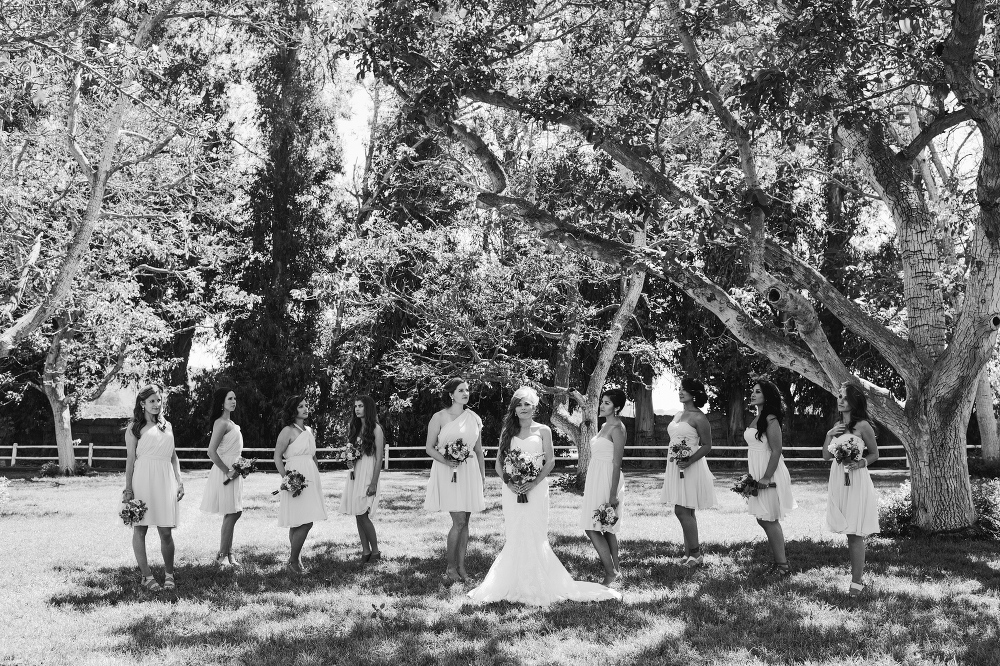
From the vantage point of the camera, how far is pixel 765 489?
9.33 m

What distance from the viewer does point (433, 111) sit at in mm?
10695

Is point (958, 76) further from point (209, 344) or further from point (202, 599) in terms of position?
point (209, 344)

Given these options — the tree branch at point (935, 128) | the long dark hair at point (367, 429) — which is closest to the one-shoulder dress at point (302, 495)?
the long dark hair at point (367, 429)

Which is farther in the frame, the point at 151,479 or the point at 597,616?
the point at 151,479

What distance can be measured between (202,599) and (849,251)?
25.3 metres

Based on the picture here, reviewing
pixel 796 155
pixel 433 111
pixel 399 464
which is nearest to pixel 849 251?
pixel 796 155

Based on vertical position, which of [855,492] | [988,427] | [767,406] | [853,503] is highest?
[767,406]

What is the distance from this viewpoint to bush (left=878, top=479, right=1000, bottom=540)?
1180cm

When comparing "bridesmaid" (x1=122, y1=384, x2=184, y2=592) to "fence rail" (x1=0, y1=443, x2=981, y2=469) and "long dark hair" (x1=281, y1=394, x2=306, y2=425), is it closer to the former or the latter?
"long dark hair" (x1=281, y1=394, x2=306, y2=425)

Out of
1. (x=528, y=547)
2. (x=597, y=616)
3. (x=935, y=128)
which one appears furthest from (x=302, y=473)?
(x=935, y=128)

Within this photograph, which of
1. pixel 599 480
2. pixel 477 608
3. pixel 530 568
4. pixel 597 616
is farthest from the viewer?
pixel 599 480

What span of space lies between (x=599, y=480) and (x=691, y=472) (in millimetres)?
1672

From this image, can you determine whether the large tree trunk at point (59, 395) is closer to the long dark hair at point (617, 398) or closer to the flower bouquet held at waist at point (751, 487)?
the long dark hair at point (617, 398)

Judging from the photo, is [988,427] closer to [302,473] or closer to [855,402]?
[855,402]
